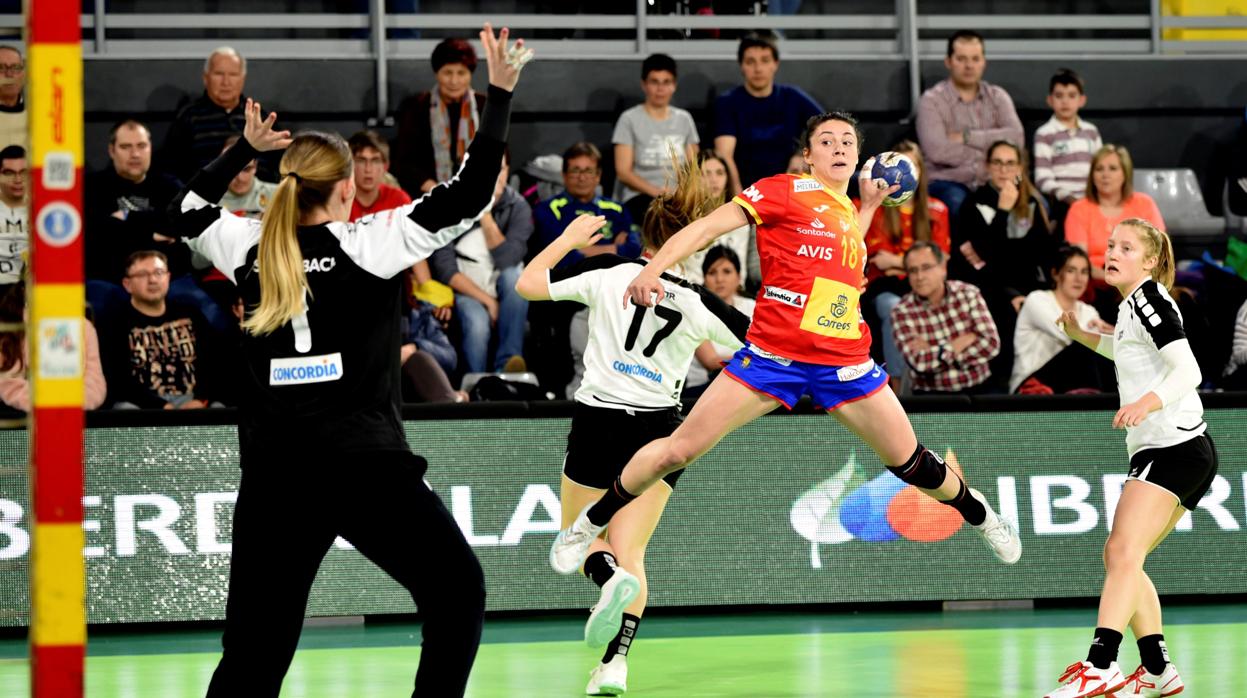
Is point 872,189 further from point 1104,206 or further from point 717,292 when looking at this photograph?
point 1104,206

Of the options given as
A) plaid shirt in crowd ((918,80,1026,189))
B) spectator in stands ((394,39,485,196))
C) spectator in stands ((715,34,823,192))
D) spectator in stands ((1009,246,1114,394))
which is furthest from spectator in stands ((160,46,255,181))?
spectator in stands ((1009,246,1114,394))

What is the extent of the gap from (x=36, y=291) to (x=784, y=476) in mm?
6800

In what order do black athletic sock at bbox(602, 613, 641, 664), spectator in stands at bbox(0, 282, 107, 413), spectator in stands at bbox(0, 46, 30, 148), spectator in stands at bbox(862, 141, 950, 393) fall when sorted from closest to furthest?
black athletic sock at bbox(602, 613, 641, 664) → spectator in stands at bbox(0, 282, 107, 413) → spectator in stands at bbox(0, 46, 30, 148) → spectator in stands at bbox(862, 141, 950, 393)

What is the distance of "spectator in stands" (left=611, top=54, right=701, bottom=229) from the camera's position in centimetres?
1273

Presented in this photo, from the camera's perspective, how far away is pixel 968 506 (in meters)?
7.36

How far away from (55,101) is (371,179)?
25.6 ft

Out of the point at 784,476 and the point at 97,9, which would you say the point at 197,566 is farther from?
the point at 97,9

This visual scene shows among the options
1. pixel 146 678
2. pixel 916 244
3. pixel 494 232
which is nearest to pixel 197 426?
pixel 146 678

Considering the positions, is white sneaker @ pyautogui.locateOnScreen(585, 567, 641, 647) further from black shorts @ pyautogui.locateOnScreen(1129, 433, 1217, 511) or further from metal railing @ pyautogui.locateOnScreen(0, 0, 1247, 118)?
metal railing @ pyautogui.locateOnScreen(0, 0, 1247, 118)

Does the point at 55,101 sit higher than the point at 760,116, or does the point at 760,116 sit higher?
the point at 760,116

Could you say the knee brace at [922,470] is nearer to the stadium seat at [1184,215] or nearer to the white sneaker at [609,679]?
the white sneaker at [609,679]

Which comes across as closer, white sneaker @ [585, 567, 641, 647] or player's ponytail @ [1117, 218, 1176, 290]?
player's ponytail @ [1117, 218, 1176, 290]

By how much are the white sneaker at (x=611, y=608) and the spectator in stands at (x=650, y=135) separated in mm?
6051

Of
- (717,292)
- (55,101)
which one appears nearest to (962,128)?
(717,292)
